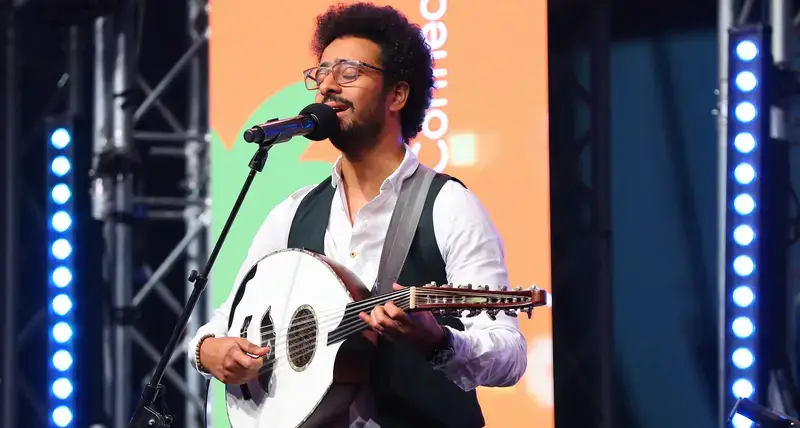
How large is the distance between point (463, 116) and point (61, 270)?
2144 millimetres

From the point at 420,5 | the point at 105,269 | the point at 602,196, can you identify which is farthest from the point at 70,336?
the point at 602,196

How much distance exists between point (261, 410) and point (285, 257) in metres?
0.44

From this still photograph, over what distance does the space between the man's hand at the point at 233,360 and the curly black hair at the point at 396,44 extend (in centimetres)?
86

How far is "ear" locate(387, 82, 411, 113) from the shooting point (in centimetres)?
319

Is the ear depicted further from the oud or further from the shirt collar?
the oud

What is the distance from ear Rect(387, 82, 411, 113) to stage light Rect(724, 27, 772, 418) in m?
1.57

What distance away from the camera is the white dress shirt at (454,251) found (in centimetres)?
267

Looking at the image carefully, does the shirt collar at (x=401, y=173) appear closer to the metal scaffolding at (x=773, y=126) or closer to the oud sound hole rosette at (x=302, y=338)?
the oud sound hole rosette at (x=302, y=338)

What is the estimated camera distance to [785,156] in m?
4.18

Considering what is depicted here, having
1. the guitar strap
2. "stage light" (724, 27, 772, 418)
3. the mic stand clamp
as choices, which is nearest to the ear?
the guitar strap

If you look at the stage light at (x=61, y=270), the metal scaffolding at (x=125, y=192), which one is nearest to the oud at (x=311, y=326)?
the stage light at (x=61, y=270)

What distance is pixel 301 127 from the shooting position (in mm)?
2838

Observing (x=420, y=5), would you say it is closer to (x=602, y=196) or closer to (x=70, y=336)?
(x=602, y=196)

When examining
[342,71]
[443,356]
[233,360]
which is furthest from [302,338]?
[342,71]
